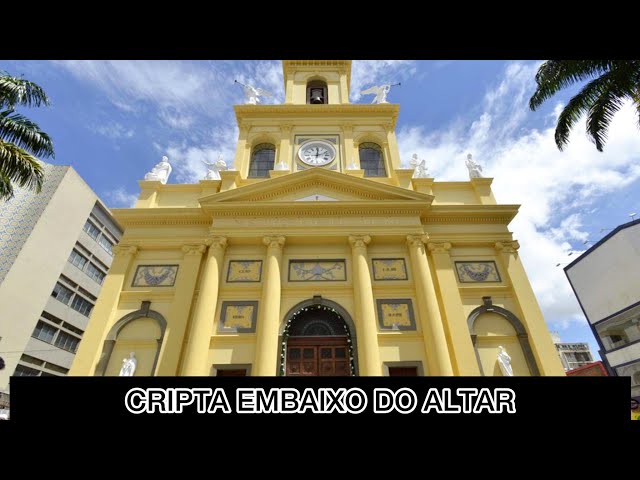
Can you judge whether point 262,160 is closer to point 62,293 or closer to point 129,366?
point 129,366

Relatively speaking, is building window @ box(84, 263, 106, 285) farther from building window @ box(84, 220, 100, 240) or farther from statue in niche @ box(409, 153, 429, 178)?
statue in niche @ box(409, 153, 429, 178)

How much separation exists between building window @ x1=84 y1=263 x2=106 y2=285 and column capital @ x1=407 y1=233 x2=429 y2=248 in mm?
32567

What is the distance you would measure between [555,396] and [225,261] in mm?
12714

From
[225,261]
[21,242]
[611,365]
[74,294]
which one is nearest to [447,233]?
[225,261]

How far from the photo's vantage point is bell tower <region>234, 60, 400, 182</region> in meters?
17.5

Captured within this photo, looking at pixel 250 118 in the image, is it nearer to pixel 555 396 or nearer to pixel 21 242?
pixel 555 396

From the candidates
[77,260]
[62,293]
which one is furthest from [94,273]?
[62,293]

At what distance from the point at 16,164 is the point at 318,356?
1171 centimetres

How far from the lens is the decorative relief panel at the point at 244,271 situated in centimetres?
1326

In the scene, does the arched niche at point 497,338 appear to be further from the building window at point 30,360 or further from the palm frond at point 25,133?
the building window at point 30,360

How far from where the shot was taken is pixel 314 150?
714 inches

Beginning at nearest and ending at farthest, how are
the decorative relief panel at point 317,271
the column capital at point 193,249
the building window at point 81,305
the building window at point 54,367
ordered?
the decorative relief panel at point 317,271 → the column capital at point 193,249 → the building window at point 54,367 → the building window at point 81,305

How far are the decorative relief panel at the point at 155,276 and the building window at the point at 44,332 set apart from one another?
19.9 m

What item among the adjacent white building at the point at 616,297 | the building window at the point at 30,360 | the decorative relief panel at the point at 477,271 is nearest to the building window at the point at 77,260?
the building window at the point at 30,360
